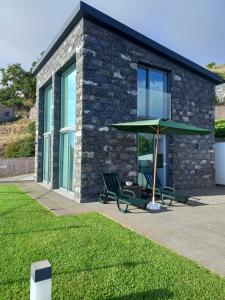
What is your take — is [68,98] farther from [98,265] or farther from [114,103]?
[98,265]

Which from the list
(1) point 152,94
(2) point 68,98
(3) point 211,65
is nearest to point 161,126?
(1) point 152,94

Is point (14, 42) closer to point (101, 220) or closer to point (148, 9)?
point (148, 9)

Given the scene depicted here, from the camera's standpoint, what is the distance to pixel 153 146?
420 inches

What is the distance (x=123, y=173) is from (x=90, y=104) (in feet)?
8.89

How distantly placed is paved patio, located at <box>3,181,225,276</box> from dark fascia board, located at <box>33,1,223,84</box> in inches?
232

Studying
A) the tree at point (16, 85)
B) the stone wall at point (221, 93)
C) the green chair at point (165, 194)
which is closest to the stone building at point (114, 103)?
the green chair at point (165, 194)

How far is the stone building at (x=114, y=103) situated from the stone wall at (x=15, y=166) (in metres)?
6.64

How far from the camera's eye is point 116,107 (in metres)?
9.37

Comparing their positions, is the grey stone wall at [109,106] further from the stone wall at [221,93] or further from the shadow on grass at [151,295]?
the stone wall at [221,93]

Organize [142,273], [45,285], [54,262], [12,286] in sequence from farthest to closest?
[54,262], [142,273], [12,286], [45,285]

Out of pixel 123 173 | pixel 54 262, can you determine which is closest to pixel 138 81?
pixel 123 173

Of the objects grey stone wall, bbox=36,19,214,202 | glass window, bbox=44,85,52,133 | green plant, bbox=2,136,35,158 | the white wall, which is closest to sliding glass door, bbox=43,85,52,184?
glass window, bbox=44,85,52,133

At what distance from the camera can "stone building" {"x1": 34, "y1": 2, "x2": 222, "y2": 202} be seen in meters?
8.71

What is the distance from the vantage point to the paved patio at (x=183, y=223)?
428cm
